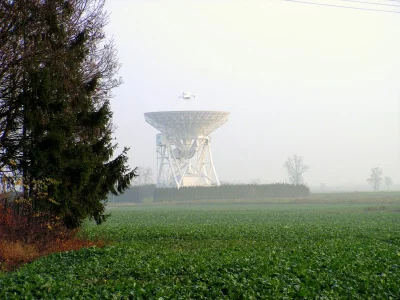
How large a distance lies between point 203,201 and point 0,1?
8622cm

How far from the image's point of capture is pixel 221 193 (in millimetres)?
111938

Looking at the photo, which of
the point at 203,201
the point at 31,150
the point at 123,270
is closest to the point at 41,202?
the point at 31,150

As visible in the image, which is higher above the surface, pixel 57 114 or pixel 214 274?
pixel 57 114

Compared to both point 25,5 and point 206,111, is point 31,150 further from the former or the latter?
point 206,111

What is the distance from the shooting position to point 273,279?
1360 centimetres

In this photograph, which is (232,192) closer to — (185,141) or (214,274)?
(185,141)

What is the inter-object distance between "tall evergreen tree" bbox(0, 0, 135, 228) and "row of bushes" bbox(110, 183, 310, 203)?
83927 mm

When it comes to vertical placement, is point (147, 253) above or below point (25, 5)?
below

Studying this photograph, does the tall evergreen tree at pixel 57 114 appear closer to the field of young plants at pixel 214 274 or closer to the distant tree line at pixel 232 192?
the field of young plants at pixel 214 274

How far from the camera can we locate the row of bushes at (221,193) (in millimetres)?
108688

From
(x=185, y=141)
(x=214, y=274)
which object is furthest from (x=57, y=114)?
(x=185, y=141)

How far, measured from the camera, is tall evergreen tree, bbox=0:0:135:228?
20.5 metres

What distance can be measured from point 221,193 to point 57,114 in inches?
3604

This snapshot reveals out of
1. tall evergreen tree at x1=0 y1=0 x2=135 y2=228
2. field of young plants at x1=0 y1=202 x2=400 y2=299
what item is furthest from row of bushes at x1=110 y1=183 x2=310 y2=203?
field of young plants at x1=0 y1=202 x2=400 y2=299
